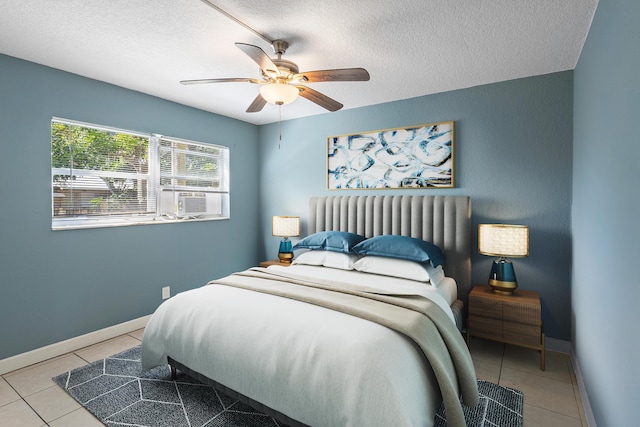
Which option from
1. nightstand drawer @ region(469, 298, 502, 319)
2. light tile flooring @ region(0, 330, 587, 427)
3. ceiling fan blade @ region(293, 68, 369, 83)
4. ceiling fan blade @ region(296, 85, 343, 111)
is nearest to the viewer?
light tile flooring @ region(0, 330, 587, 427)

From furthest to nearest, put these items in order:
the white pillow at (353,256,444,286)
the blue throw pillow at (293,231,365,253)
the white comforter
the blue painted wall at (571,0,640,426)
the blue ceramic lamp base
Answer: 1. the blue ceramic lamp base
2. the blue throw pillow at (293,231,365,253)
3. the white pillow at (353,256,444,286)
4. the white comforter
5. the blue painted wall at (571,0,640,426)

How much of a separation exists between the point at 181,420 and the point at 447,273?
254cm

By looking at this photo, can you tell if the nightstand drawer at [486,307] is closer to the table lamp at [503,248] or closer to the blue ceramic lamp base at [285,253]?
the table lamp at [503,248]

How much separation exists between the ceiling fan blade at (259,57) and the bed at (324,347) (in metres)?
1.52

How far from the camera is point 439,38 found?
7.44ft

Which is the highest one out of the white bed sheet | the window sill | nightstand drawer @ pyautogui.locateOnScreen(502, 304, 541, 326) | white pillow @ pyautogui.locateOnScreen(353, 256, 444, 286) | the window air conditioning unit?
the window air conditioning unit

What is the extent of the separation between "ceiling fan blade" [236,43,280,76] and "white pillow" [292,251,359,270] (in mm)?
1834

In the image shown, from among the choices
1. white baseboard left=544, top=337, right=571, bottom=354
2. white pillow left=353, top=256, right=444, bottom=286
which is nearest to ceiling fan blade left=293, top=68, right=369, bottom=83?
white pillow left=353, top=256, right=444, bottom=286

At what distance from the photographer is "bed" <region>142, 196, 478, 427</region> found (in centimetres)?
146

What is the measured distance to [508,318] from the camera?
8.73 ft

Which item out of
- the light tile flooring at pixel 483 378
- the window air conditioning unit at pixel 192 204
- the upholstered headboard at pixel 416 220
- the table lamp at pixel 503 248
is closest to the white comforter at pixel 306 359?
the light tile flooring at pixel 483 378

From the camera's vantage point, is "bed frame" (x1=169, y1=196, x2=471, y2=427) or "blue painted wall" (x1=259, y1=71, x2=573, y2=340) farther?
"bed frame" (x1=169, y1=196, x2=471, y2=427)

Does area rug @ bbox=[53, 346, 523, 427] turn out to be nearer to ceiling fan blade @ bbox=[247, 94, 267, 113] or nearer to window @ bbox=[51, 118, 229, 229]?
window @ bbox=[51, 118, 229, 229]

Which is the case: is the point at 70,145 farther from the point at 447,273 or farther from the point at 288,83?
the point at 447,273
